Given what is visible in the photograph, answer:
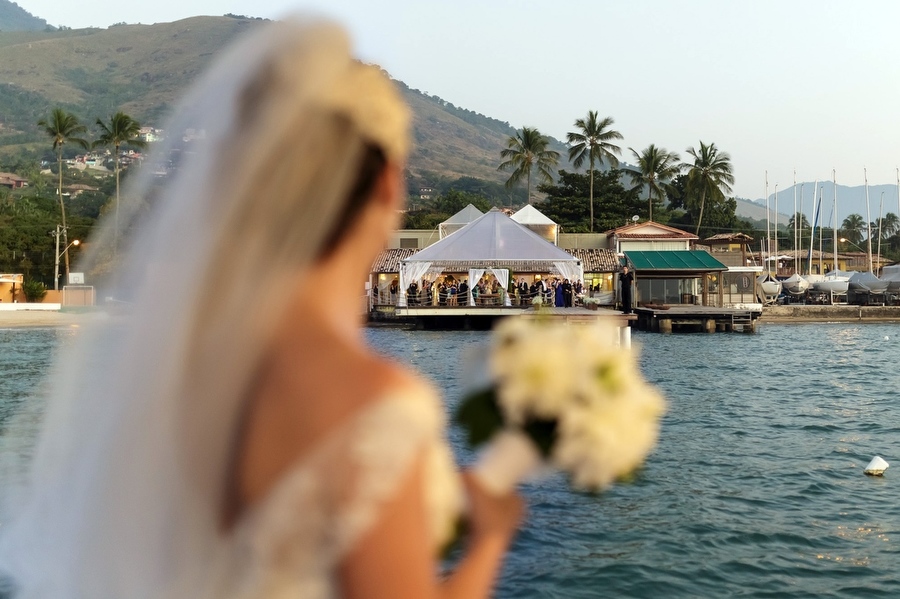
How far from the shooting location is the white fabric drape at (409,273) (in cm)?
4119

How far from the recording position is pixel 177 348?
1332mm

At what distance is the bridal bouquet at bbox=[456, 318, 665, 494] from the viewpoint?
4.15 ft

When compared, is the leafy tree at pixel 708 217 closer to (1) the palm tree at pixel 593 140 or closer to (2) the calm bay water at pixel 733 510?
(1) the palm tree at pixel 593 140

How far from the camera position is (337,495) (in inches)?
43.2

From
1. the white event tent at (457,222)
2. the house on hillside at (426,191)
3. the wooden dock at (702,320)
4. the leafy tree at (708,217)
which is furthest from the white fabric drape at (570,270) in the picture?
the house on hillside at (426,191)

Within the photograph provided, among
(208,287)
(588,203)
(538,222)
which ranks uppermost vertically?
(588,203)

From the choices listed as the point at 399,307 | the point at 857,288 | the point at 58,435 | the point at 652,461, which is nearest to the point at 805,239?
the point at 857,288

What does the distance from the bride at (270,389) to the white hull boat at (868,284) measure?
68.8 meters

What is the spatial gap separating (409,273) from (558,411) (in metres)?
40.3

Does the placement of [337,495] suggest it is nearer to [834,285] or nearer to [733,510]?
[733,510]

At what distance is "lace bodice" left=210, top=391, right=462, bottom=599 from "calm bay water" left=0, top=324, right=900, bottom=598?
0.27m

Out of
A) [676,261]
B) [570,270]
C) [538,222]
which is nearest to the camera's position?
[570,270]

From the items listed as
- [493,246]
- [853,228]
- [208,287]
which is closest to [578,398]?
[208,287]

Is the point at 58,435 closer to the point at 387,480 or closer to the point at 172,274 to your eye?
the point at 172,274
